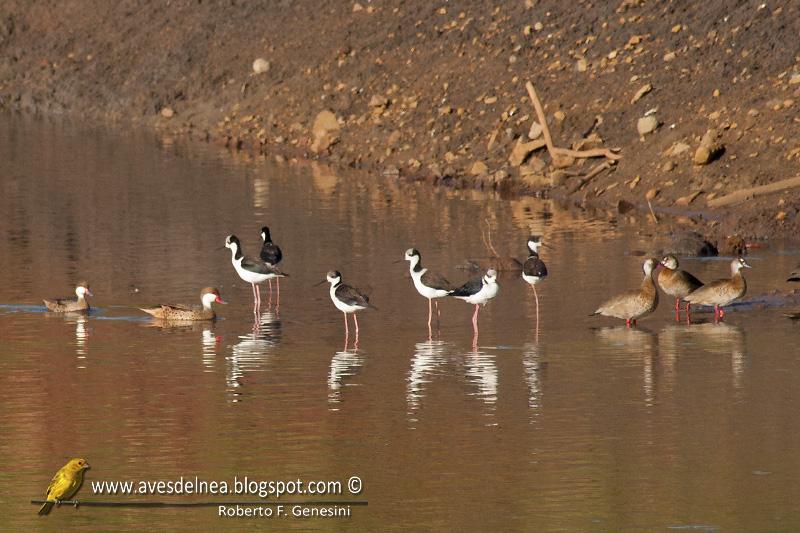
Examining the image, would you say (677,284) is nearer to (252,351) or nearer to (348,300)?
(348,300)

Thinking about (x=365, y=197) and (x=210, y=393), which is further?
(x=365, y=197)

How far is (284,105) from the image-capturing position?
50.2m

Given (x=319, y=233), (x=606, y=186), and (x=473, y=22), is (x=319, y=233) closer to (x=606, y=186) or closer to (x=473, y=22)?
(x=606, y=186)

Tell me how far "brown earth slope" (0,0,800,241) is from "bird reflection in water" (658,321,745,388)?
8499mm

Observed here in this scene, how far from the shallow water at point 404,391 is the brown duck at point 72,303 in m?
0.33

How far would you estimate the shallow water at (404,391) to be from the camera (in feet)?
48.0

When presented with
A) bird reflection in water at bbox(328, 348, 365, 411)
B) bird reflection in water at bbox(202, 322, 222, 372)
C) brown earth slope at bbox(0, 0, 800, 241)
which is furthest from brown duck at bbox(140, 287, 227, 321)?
brown earth slope at bbox(0, 0, 800, 241)

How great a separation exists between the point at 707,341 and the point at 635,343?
852 millimetres

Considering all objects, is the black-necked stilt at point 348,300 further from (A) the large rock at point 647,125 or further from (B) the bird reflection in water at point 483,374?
(A) the large rock at point 647,125

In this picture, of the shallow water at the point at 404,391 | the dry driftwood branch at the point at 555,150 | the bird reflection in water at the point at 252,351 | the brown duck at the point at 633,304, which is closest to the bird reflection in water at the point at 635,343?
the shallow water at the point at 404,391

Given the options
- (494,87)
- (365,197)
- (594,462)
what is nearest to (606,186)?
(365,197)

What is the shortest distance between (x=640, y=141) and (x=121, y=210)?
10.6 metres

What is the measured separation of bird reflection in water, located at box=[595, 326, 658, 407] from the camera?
776 inches

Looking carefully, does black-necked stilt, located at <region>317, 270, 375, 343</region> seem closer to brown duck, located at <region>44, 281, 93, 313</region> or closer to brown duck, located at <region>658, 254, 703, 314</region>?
brown duck, located at <region>44, 281, 93, 313</region>
